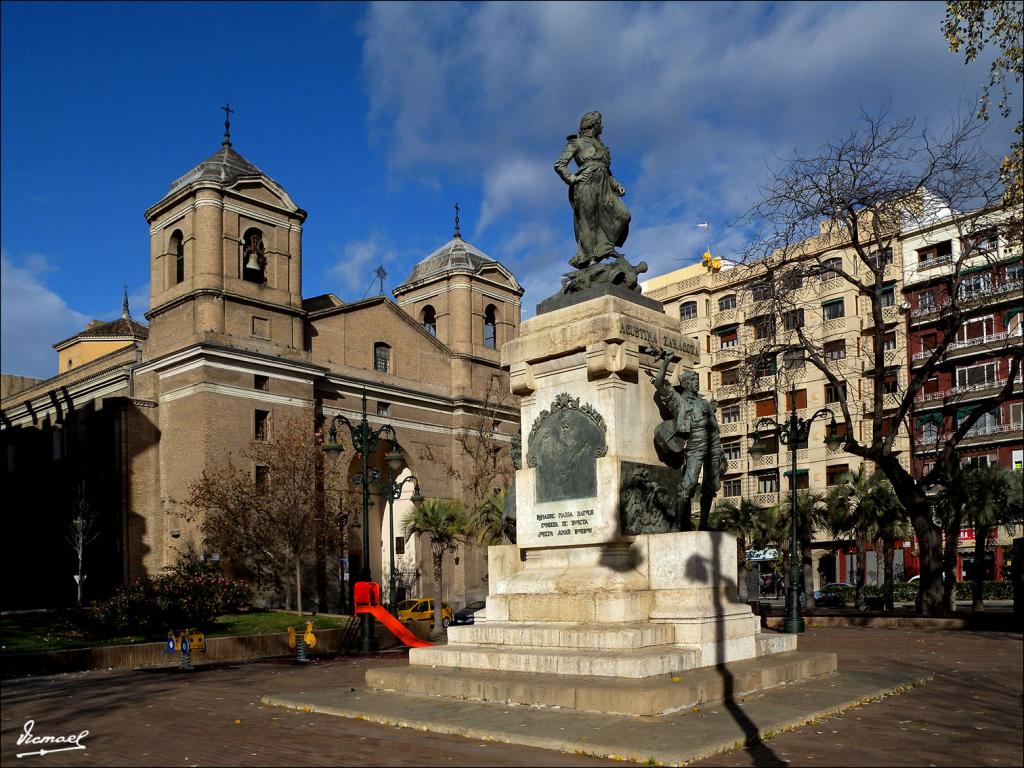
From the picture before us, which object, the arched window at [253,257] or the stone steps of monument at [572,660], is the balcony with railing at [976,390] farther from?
the stone steps of monument at [572,660]

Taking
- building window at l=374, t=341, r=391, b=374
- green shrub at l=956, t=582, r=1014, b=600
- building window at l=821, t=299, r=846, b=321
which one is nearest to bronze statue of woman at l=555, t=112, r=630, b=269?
green shrub at l=956, t=582, r=1014, b=600

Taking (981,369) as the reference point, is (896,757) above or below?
below

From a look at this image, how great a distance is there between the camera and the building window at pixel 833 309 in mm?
60750

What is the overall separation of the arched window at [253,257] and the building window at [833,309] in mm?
32917

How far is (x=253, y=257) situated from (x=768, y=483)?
34489 mm

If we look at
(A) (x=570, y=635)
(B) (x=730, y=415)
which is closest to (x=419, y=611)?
(B) (x=730, y=415)

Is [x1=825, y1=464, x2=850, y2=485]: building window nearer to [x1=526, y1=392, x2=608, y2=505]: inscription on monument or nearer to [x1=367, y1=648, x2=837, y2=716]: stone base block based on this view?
[x1=367, y1=648, x2=837, y2=716]: stone base block

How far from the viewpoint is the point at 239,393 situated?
4447cm

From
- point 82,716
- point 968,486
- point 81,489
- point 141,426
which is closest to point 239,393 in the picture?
point 141,426

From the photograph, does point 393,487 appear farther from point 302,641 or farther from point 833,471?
point 833,471

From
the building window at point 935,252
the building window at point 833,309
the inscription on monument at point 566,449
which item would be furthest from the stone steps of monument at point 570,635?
the building window at point 833,309

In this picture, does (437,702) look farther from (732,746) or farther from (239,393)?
(239,393)

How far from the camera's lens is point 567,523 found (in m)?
12.7

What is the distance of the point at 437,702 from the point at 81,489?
3931cm
